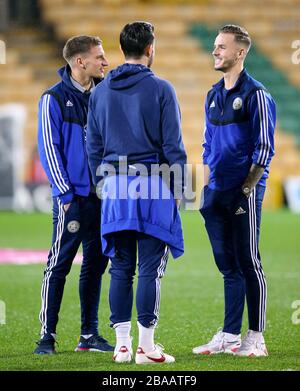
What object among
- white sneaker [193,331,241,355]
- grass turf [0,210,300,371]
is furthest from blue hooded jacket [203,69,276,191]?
grass turf [0,210,300,371]

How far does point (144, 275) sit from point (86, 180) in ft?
2.65

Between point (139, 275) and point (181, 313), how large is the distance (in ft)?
7.26

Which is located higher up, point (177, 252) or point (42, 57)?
point (42, 57)

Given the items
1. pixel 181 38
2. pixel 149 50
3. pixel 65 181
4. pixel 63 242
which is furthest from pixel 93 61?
pixel 181 38

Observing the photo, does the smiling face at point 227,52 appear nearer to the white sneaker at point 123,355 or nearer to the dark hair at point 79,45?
the dark hair at point 79,45

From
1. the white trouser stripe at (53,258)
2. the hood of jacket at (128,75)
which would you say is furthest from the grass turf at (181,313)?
the hood of jacket at (128,75)

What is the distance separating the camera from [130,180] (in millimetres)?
5469

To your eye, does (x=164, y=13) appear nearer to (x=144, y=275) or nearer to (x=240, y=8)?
(x=240, y=8)

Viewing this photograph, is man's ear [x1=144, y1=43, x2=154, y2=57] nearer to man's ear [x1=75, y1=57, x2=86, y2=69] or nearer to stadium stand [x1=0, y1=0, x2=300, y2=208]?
man's ear [x1=75, y1=57, x2=86, y2=69]

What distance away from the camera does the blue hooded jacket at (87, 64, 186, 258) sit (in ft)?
17.7

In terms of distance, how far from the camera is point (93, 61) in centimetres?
600

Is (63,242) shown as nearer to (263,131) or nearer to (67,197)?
(67,197)

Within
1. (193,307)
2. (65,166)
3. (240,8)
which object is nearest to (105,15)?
(240,8)

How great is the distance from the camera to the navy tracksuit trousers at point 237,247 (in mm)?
5922
